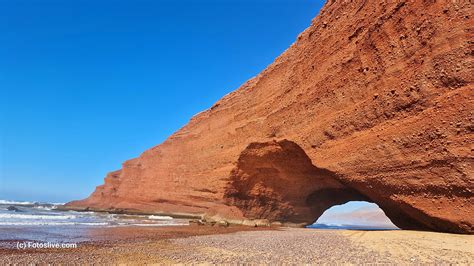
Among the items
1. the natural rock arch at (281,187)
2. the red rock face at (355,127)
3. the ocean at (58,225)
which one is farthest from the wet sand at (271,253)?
the natural rock arch at (281,187)

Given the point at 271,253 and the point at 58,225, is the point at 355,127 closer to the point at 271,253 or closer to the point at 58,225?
the point at 271,253

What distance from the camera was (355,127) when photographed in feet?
52.1

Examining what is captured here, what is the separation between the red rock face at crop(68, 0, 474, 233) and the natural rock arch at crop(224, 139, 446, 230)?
8 cm

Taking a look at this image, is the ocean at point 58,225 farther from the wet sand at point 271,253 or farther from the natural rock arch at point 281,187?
the natural rock arch at point 281,187

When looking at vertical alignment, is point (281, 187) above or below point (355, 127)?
below

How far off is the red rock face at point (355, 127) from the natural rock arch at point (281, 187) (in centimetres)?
8

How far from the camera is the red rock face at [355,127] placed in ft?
39.4

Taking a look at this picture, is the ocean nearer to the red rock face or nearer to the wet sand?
the wet sand

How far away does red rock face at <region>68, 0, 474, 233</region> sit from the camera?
39.4 ft

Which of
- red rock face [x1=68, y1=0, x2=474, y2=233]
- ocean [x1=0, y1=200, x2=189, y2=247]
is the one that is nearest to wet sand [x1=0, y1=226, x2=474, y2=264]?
ocean [x1=0, y1=200, x2=189, y2=247]

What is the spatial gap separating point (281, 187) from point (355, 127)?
338 inches

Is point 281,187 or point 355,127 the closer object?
point 355,127

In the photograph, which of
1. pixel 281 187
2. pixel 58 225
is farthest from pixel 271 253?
pixel 281 187

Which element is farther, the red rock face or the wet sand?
the red rock face
